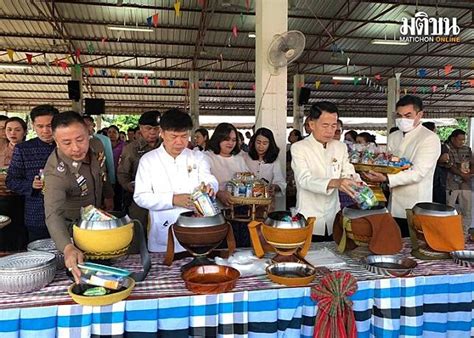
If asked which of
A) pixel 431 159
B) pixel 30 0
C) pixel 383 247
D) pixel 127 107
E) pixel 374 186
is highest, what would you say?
pixel 30 0

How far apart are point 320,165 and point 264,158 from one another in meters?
1.38

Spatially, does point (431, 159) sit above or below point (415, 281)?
above

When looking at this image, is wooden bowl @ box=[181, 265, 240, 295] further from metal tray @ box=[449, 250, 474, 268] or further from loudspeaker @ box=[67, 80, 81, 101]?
loudspeaker @ box=[67, 80, 81, 101]

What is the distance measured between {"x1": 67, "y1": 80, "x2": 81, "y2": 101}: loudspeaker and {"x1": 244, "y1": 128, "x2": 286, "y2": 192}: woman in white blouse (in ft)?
29.2

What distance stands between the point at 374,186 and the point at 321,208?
1.25 ft

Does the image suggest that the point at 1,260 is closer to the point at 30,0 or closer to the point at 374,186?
the point at 374,186

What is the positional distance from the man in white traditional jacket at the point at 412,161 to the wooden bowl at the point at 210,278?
1312 millimetres

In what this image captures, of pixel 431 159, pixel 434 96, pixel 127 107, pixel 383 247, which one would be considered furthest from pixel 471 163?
pixel 127 107

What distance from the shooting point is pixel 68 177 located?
1833 mm

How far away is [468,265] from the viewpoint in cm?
179

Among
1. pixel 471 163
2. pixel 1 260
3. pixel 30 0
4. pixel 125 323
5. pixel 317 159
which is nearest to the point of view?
pixel 125 323

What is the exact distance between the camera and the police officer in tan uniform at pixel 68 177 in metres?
1.64

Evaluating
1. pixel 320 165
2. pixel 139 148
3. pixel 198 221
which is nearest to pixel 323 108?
pixel 320 165

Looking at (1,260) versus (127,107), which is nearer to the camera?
(1,260)
